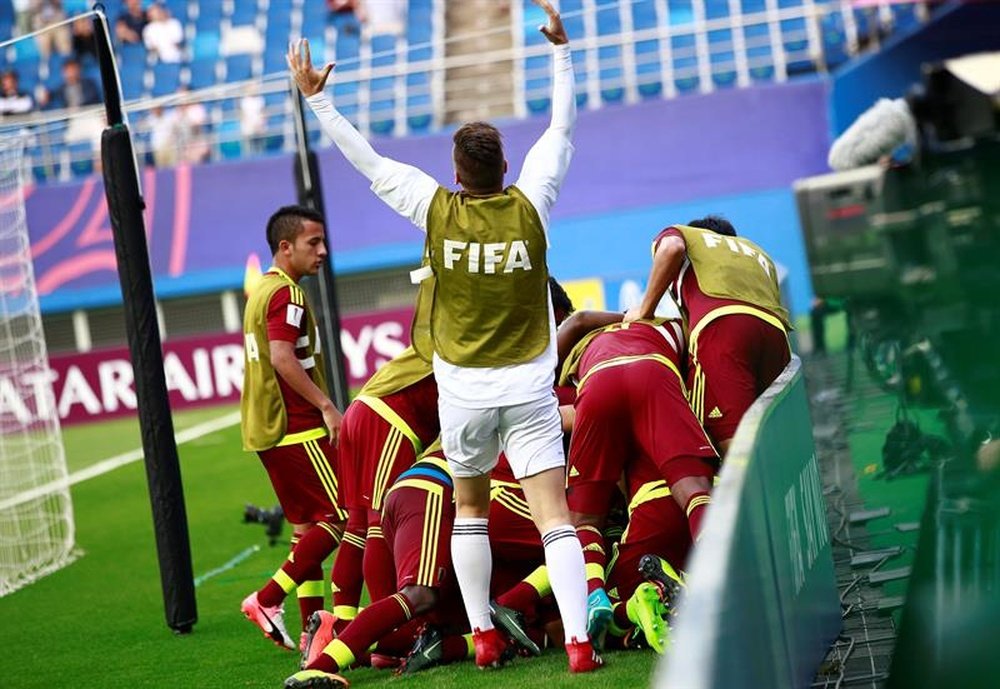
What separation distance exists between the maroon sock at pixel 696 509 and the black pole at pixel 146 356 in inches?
108

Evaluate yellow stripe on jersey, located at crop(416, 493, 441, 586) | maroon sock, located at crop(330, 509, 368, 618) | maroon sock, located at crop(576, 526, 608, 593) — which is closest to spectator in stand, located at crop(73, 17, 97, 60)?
maroon sock, located at crop(330, 509, 368, 618)

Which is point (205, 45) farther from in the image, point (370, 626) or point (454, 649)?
point (370, 626)

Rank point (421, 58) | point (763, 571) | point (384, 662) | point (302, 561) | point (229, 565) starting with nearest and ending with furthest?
point (763, 571) < point (384, 662) < point (302, 561) < point (229, 565) < point (421, 58)

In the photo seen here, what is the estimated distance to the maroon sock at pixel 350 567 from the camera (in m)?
6.20

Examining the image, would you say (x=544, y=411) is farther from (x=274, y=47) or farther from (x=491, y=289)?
(x=274, y=47)

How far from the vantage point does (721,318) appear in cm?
656

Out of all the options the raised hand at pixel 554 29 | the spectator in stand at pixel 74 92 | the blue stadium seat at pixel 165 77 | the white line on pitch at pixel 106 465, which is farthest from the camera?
the blue stadium seat at pixel 165 77

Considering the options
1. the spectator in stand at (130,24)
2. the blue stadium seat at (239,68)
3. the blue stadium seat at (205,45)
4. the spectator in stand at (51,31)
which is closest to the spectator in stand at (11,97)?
the spectator in stand at (51,31)

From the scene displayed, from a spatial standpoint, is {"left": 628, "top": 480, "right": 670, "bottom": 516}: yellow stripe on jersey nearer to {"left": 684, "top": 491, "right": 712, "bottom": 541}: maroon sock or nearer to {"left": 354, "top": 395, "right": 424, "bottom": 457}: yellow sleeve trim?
{"left": 684, "top": 491, "right": 712, "bottom": 541}: maroon sock

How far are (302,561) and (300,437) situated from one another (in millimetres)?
587

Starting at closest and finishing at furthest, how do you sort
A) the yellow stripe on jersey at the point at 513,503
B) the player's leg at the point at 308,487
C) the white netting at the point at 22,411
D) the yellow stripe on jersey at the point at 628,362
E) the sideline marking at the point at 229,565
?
the yellow stripe on jersey at the point at 628,362
the yellow stripe on jersey at the point at 513,503
the player's leg at the point at 308,487
the sideline marking at the point at 229,565
the white netting at the point at 22,411

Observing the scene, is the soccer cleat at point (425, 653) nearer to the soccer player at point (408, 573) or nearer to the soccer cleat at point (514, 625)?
the soccer player at point (408, 573)

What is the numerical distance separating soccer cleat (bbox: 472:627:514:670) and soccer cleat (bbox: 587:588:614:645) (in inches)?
12.7

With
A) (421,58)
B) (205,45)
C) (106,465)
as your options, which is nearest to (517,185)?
(106,465)
